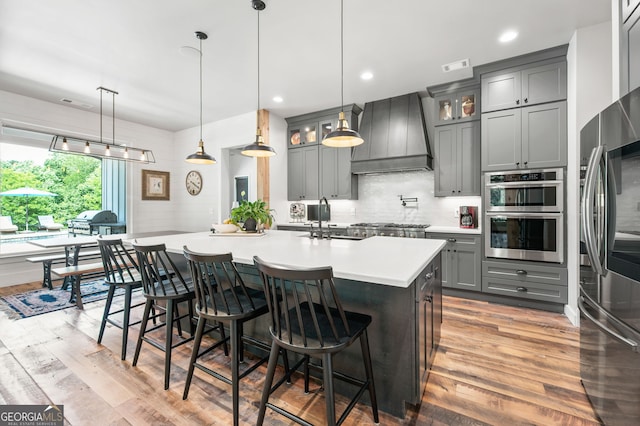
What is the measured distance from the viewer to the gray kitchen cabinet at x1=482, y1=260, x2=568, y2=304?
315 cm

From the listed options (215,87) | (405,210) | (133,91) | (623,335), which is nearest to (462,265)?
(405,210)

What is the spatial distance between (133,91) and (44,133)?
6.22 feet

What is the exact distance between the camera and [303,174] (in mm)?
5340

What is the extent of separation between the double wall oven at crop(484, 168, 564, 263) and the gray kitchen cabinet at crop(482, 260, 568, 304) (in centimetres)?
11

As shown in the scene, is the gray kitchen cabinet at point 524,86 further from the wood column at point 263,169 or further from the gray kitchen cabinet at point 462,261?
the wood column at point 263,169

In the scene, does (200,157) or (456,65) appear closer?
(200,157)

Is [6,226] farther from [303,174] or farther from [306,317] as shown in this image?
[306,317]

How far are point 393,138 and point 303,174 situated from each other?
1.77 metres

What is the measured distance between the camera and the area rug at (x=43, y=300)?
10.7 feet

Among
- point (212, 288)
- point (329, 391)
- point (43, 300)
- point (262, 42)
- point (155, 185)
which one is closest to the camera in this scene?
point (329, 391)

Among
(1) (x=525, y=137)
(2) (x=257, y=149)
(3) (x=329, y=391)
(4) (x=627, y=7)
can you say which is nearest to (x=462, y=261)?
(1) (x=525, y=137)

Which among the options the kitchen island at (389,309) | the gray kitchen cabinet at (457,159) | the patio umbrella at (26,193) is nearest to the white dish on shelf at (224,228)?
the kitchen island at (389,309)

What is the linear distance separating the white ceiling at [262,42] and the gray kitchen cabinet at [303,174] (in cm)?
112

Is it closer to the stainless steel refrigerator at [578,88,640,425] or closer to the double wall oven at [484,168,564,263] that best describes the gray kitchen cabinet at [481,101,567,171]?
the double wall oven at [484,168,564,263]
